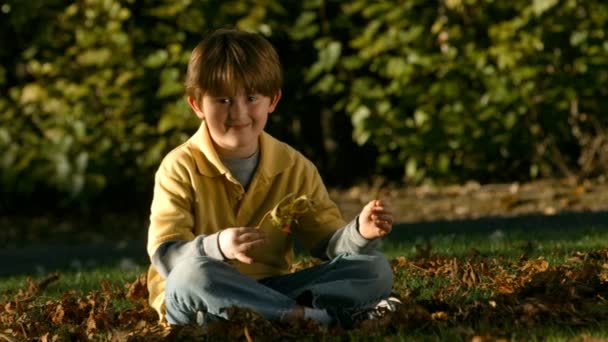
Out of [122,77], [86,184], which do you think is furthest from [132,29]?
[86,184]

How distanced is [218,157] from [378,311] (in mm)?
752

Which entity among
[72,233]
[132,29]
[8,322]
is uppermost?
[132,29]

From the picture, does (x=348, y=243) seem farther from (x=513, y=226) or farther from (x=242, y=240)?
(x=513, y=226)

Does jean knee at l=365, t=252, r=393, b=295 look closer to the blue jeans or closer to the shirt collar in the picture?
the blue jeans

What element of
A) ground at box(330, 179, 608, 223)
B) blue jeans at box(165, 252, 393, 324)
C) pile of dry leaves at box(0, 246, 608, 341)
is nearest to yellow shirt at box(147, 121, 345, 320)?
blue jeans at box(165, 252, 393, 324)

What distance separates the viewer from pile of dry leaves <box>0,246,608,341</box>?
3746 mm

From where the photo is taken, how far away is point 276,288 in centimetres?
418

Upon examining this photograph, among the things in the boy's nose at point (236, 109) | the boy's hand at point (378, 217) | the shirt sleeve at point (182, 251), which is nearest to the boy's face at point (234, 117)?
the boy's nose at point (236, 109)

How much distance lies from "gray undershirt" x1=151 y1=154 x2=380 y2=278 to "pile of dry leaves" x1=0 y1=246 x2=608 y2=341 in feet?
0.72

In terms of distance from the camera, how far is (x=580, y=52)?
9.45m

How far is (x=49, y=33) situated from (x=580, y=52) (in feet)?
14.3

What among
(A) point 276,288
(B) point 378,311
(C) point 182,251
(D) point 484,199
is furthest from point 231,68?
(D) point 484,199

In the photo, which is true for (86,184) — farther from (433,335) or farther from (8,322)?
(433,335)

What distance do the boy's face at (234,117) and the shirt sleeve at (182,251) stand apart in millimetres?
379
